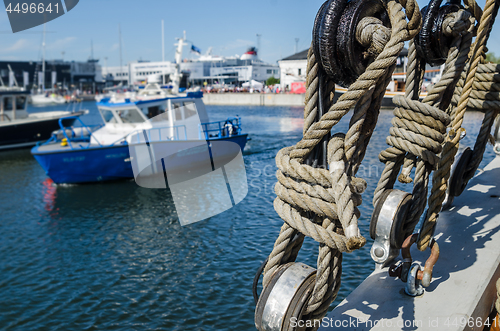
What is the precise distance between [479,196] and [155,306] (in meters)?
5.26

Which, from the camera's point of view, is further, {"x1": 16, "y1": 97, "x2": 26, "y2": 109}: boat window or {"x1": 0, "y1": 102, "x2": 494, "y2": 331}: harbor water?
{"x1": 16, "y1": 97, "x2": 26, "y2": 109}: boat window

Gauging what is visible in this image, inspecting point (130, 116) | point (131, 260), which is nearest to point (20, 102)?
point (130, 116)

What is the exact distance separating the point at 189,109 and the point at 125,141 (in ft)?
11.3

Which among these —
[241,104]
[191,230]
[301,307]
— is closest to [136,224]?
[191,230]

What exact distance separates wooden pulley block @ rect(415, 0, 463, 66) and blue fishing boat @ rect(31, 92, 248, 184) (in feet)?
37.3

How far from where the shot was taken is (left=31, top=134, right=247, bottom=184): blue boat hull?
13742mm

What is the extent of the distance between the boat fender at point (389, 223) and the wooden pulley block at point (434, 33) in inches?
52.4

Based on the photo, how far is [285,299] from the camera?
73.4 inches

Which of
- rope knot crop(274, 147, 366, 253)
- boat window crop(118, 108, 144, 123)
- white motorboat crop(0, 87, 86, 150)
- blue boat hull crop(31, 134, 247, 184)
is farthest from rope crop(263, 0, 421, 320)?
white motorboat crop(0, 87, 86, 150)

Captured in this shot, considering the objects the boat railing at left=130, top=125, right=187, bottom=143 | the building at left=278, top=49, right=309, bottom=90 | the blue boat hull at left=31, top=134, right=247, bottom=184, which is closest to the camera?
the blue boat hull at left=31, top=134, right=247, bottom=184

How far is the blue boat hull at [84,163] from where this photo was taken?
45.1 ft

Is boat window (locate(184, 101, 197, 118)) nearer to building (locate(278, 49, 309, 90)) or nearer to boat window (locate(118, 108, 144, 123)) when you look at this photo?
boat window (locate(118, 108, 144, 123))

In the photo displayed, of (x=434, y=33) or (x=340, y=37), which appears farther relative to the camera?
(x=434, y=33)

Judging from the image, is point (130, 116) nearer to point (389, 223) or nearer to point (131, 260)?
point (131, 260)
